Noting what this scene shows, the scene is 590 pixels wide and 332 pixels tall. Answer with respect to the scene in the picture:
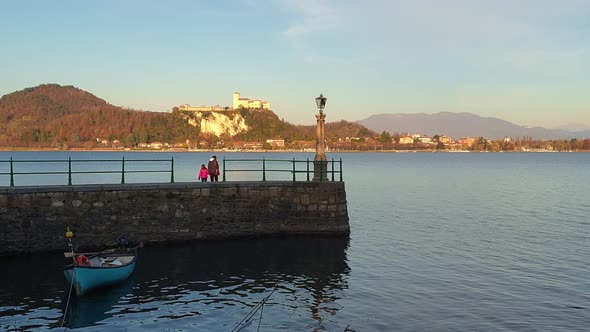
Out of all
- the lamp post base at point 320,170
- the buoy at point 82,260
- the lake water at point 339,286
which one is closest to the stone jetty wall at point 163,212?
the lamp post base at point 320,170

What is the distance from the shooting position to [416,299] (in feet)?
49.4

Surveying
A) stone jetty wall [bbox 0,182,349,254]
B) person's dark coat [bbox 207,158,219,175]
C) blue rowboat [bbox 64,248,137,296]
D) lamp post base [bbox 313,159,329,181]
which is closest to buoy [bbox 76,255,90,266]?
blue rowboat [bbox 64,248,137,296]

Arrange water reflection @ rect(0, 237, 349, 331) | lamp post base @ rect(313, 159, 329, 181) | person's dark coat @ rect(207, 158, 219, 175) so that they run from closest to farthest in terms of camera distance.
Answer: water reflection @ rect(0, 237, 349, 331), person's dark coat @ rect(207, 158, 219, 175), lamp post base @ rect(313, 159, 329, 181)

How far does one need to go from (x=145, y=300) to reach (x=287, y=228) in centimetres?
892

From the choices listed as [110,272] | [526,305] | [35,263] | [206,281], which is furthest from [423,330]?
[35,263]

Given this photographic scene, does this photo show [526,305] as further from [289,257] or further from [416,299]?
[289,257]

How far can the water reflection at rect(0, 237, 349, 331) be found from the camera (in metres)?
13.1

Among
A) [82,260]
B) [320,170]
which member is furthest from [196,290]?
[320,170]

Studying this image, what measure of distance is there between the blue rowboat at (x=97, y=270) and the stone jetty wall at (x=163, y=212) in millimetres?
3215

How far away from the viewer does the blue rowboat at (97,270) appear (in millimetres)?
14566

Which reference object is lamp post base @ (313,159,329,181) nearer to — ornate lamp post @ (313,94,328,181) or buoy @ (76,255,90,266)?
ornate lamp post @ (313,94,328,181)

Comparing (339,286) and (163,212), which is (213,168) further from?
(339,286)

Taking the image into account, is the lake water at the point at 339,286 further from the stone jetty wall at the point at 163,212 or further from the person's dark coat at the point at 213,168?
the person's dark coat at the point at 213,168

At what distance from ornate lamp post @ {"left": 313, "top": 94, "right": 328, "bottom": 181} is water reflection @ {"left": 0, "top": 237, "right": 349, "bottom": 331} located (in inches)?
135
